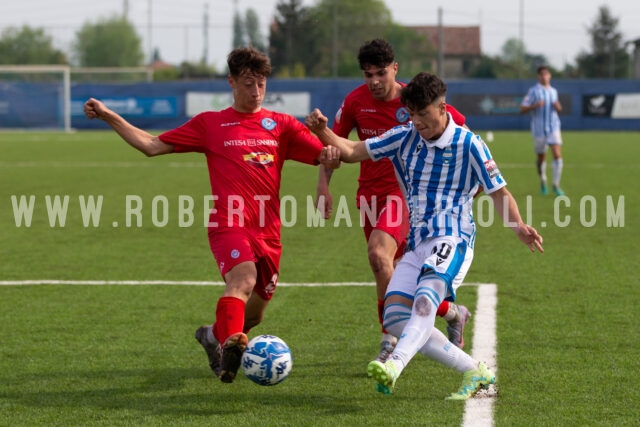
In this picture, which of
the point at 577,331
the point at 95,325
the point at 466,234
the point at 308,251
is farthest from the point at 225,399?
the point at 308,251

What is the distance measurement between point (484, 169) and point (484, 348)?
1.61m

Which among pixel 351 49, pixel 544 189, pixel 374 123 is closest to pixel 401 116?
pixel 374 123

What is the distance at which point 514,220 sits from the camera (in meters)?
5.28

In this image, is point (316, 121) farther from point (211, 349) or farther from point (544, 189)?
point (544, 189)

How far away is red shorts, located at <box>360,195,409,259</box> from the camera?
6.47m

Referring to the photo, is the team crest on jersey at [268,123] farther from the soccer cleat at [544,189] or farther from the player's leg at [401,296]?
the soccer cleat at [544,189]

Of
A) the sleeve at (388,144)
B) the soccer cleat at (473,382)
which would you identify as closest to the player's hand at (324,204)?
the sleeve at (388,144)

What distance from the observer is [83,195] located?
56.4 feet

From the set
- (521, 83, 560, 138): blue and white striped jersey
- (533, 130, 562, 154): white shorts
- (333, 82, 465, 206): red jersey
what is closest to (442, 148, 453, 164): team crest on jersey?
(333, 82, 465, 206): red jersey

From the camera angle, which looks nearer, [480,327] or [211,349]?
[211,349]

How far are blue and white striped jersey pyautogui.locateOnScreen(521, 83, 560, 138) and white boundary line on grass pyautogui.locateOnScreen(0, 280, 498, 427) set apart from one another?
961cm

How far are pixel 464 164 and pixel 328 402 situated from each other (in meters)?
1.49

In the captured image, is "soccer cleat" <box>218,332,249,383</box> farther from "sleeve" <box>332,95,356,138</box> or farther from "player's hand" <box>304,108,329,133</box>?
"sleeve" <box>332,95,356,138</box>

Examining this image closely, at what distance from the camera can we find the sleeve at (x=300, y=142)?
5863mm
